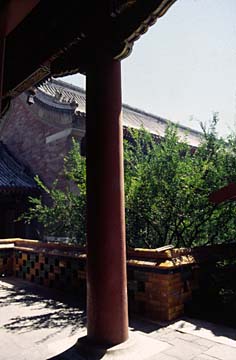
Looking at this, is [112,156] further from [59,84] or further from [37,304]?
[59,84]

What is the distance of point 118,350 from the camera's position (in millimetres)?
2182

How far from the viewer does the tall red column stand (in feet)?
7.60

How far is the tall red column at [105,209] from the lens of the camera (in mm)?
2316

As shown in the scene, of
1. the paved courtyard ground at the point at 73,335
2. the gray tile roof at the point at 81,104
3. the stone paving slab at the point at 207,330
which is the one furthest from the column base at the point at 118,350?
the gray tile roof at the point at 81,104

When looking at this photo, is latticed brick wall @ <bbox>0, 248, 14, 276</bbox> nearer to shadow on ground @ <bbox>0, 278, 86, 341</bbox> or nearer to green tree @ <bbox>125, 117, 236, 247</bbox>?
shadow on ground @ <bbox>0, 278, 86, 341</bbox>

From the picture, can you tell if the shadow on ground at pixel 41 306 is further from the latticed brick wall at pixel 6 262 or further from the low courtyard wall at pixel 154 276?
the latticed brick wall at pixel 6 262

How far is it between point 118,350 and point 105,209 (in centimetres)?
100

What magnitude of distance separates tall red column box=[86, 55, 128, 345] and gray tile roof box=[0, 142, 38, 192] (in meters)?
6.61

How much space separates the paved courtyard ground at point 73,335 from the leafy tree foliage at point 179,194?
53.9 inches

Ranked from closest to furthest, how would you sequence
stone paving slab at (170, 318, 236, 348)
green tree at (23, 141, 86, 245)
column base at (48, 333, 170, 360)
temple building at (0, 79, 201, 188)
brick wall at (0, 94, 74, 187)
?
column base at (48, 333, 170, 360), stone paving slab at (170, 318, 236, 348), green tree at (23, 141, 86, 245), temple building at (0, 79, 201, 188), brick wall at (0, 94, 74, 187)

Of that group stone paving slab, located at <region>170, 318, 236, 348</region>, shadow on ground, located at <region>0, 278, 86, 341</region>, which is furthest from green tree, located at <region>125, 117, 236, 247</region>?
stone paving slab, located at <region>170, 318, 236, 348</region>

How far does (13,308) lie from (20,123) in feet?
26.7

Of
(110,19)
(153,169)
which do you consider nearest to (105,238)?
(110,19)

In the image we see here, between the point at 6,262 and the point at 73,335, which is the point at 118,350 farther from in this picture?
the point at 6,262
